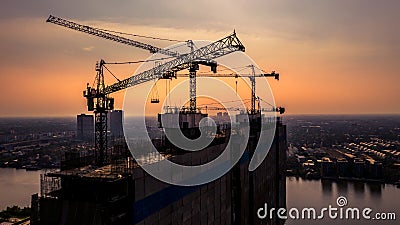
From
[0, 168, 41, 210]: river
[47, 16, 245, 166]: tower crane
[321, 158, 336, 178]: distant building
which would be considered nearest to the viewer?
[47, 16, 245, 166]: tower crane

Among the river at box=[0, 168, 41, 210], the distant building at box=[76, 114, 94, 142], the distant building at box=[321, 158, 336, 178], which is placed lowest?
the river at box=[0, 168, 41, 210]

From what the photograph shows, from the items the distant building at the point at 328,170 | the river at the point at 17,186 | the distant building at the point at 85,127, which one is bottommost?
the river at the point at 17,186

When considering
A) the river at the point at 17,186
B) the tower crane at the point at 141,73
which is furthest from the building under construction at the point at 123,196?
the river at the point at 17,186

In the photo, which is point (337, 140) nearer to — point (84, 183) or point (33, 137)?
point (33, 137)

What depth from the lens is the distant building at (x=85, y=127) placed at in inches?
1732

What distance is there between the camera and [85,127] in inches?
1848

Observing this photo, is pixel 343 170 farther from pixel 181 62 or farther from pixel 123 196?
pixel 123 196

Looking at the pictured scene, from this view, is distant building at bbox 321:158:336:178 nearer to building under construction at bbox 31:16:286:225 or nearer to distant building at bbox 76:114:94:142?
building under construction at bbox 31:16:286:225

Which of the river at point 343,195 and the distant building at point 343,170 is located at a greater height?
the distant building at point 343,170

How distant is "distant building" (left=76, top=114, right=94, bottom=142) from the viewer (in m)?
44.0

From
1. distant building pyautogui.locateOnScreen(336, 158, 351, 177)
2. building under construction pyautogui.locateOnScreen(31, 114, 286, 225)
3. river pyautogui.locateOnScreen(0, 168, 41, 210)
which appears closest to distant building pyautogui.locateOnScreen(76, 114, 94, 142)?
river pyautogui.locateOnScreen(0, 168, 41, 210)

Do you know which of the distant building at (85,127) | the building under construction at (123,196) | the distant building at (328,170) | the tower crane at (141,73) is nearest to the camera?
the building under construction at (123,196)

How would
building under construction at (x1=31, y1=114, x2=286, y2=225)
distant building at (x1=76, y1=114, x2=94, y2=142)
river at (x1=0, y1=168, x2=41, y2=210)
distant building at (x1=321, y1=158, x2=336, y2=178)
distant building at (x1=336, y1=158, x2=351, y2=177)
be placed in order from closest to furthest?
1. building under construction at (x1=31, y1=114, x2=286, y2=225)
2. river at (x1=0, y1=168, x2=41, y2=210)
3. distant building at (x1=336, y1=158, x2=351, y2=177)
4. distant building at (x1=321, y1=158, x2=336, y2=178)
5. distant building at (x1=76, y1=114, x2=94, y2=142)

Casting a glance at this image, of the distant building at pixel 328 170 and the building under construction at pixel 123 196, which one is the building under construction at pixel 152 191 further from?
the distant building at pixel 328 170
